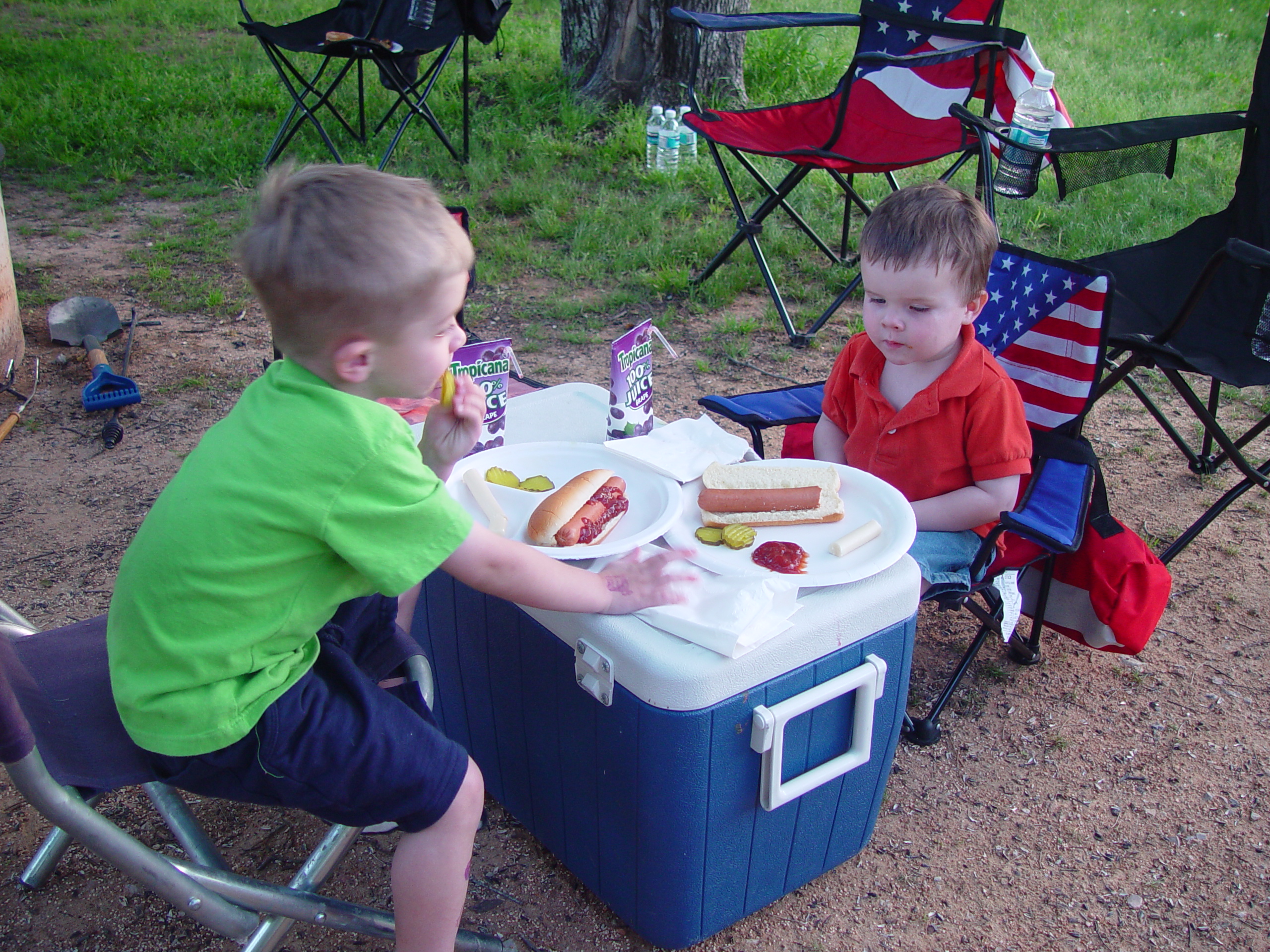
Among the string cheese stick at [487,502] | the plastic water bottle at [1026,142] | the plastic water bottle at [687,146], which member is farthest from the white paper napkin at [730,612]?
the plastic water bottle at [687,146]

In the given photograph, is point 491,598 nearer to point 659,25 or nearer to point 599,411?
point 599,411

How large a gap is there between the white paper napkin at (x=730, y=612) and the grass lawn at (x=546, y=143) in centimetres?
298

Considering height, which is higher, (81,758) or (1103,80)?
(1103,80)

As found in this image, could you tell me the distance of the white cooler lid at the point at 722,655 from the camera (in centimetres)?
142

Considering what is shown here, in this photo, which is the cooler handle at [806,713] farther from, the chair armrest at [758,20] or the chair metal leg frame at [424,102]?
the chair metal leg frame at [424,102]

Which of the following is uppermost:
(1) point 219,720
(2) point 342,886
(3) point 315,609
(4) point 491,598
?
(3) point 315,609

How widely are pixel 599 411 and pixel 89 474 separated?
6.57 ft

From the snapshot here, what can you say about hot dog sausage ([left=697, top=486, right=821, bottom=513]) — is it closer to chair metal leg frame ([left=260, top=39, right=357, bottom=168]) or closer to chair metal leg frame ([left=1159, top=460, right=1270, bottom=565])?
chair metal leg frame ([left=1159, top=460, right=1270, bottom=565])

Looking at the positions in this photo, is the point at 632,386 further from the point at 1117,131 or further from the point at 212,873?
the point at 1117,131

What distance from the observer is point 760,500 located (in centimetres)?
170

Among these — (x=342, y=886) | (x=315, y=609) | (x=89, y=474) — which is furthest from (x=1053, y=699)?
(x=89, y=474)

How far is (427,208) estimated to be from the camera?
1271 mm

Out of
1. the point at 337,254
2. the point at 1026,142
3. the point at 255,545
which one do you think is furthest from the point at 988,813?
the point at 1026,142

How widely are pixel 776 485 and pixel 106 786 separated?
3.69 ft
